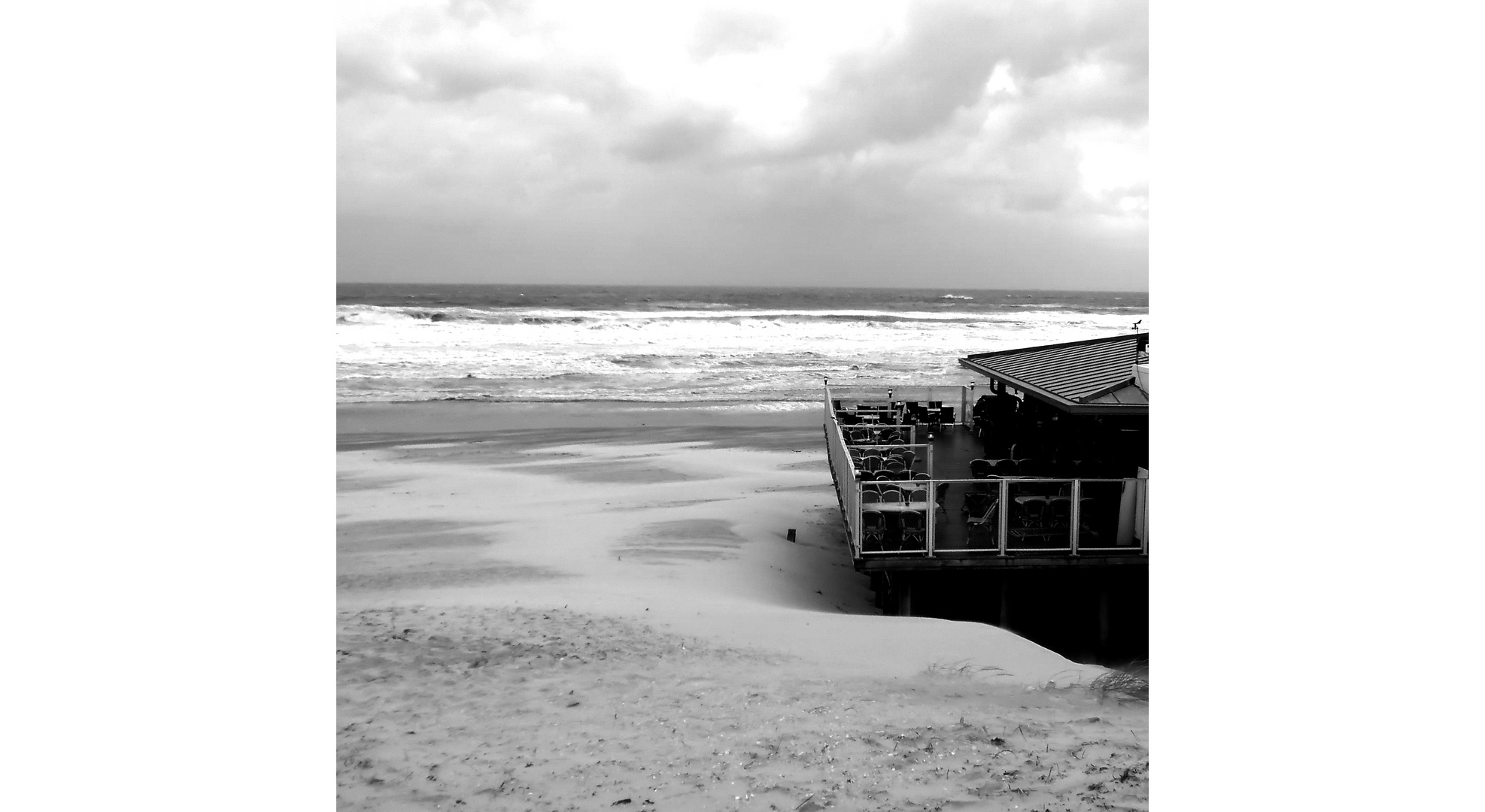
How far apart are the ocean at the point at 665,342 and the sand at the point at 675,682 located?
3692 millimetres

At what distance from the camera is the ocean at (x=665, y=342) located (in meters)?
26.7

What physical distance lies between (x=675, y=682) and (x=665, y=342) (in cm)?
3609

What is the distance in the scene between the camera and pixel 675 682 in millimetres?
5492

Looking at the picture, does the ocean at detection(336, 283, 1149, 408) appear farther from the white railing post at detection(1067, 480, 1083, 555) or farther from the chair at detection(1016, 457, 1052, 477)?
the white railing post at detection(1067, 480, 1083, 555)

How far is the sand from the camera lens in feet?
13.5

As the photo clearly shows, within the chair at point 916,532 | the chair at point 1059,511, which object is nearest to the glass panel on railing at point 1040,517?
the chair at point 1059,511

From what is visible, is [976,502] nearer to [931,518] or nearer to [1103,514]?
[1103,514]

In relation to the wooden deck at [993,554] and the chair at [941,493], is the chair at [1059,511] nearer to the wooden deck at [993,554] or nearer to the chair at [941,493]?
the wooden deck at [993,554]
